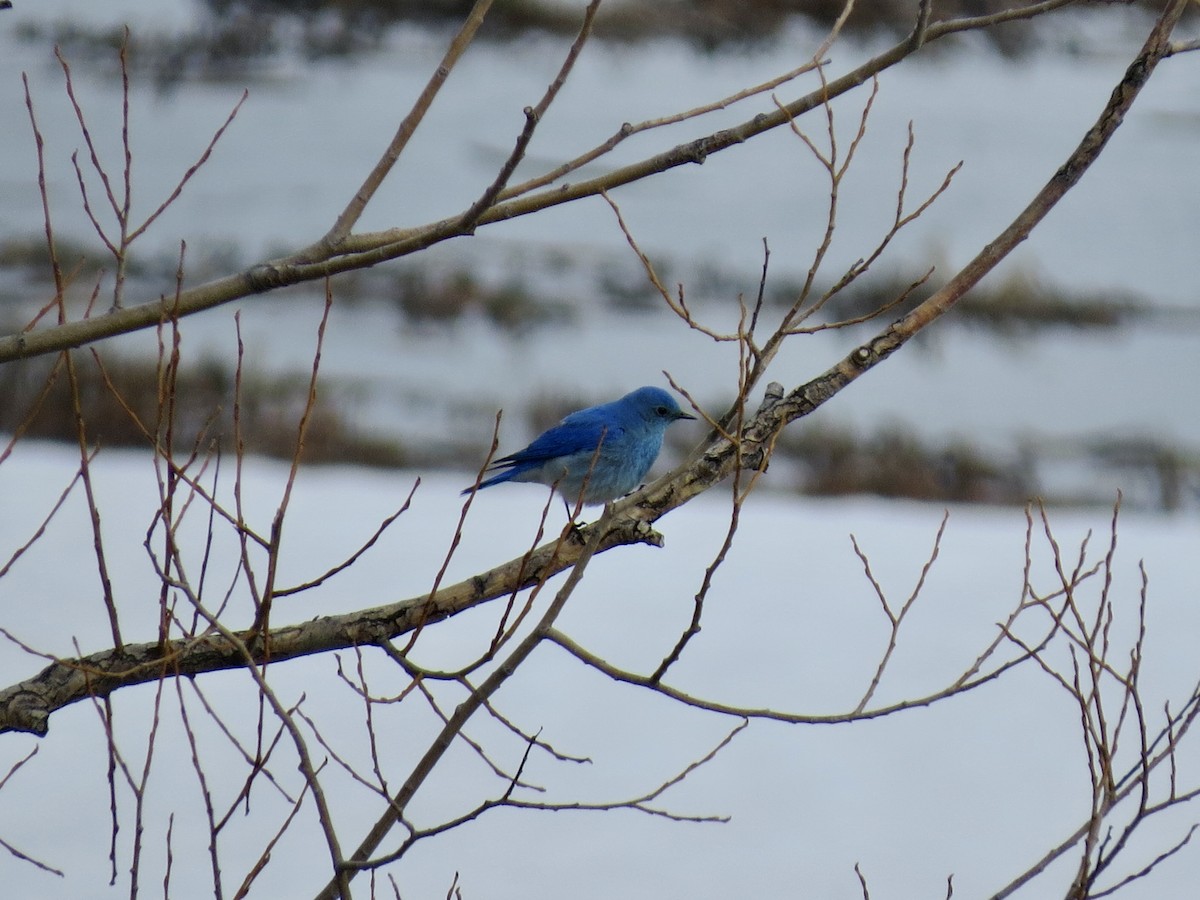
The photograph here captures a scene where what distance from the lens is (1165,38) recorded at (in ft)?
6.48

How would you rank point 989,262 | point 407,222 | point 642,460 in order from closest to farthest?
1. point 989,262
2. point 642,460
3. point 407,222

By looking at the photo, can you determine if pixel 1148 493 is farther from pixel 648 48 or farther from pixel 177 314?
pixel 177 314

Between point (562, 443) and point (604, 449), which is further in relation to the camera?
point (562, 443)

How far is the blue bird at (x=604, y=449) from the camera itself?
3619 mm

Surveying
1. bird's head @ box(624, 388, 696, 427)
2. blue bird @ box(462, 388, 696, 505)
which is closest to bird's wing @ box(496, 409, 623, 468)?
blue bird @ box(462, 388, 696, 505)

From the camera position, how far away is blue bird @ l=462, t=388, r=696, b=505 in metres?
3.62

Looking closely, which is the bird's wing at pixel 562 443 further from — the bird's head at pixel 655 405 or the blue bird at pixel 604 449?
the bird's head at pixel 655 405

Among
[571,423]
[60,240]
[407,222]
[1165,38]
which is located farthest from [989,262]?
[60,240]

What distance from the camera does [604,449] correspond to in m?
3.57

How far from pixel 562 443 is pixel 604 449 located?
224mm

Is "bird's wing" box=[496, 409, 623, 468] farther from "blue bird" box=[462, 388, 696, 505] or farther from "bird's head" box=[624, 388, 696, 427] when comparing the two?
"bird's head" box=[624, 388, 696, 427]

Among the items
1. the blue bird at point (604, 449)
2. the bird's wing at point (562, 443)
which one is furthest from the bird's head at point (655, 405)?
the bird's wing at point (562, 443)

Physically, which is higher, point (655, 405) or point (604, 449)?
point (655, 405)

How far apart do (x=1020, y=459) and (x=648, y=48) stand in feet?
8.61
